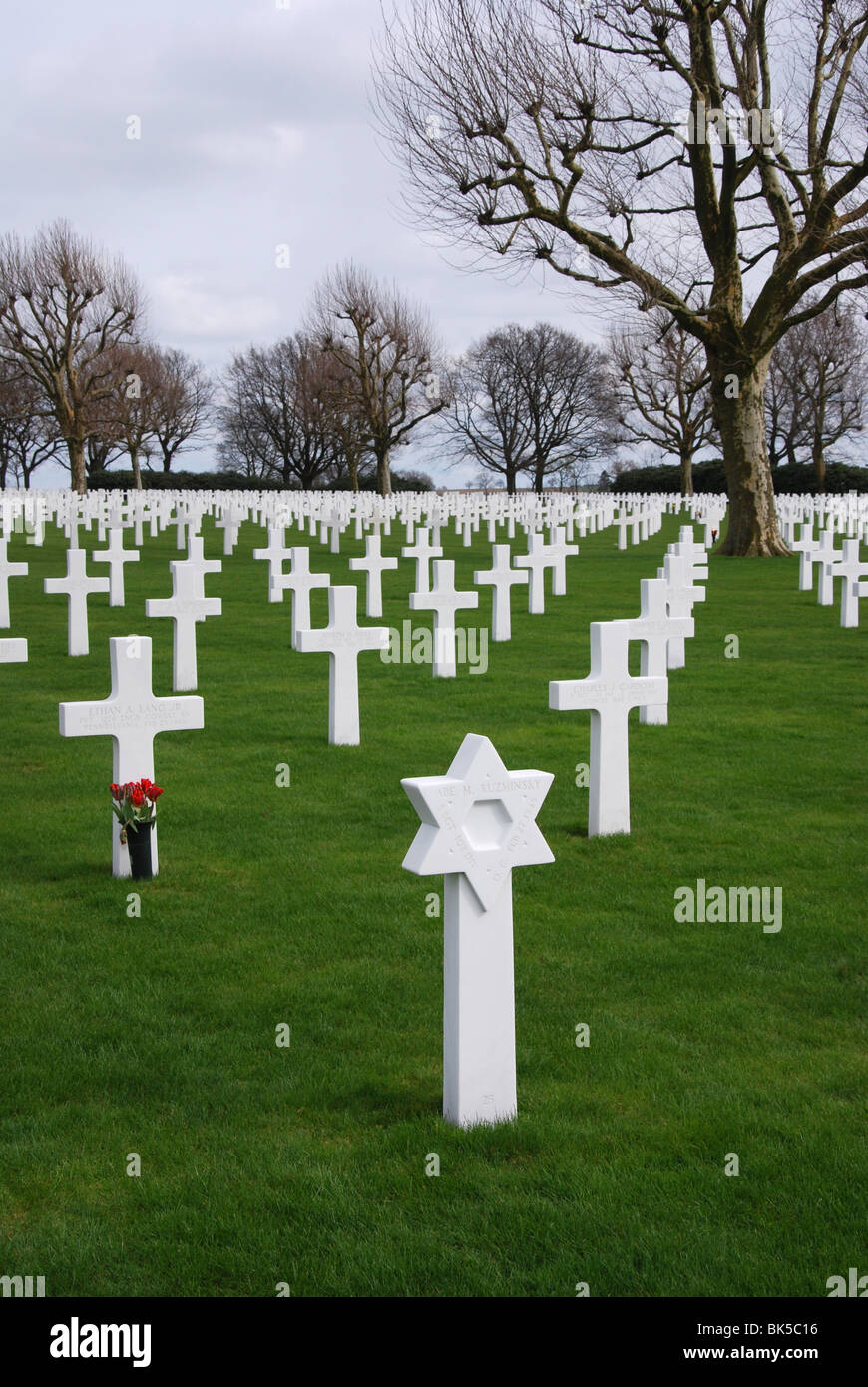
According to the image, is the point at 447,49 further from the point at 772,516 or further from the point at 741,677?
the point at 741,677

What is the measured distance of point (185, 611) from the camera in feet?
34.6

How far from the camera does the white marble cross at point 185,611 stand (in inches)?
411

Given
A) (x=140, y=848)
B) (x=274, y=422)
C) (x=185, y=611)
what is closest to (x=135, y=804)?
(x=140, y=848)

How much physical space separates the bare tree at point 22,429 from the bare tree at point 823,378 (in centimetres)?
2912

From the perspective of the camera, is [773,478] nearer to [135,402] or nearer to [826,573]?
[135,402]

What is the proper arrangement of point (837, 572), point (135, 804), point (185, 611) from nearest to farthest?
1. point (135, 804)
2. point (185, 611)
3. point (837, 572)

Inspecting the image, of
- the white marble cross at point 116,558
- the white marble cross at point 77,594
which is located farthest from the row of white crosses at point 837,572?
the white marble cross at point 116,558

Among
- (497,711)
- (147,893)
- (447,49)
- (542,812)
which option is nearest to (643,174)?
(447,49)

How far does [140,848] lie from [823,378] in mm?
50897

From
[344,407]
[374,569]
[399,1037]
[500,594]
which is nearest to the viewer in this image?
[399,1037]

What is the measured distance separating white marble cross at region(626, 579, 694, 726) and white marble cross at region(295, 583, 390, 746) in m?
1.71

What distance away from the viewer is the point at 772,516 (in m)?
25.1

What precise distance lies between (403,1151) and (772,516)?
23.0 meters

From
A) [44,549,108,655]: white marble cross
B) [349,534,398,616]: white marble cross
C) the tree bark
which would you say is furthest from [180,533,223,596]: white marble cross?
the tree bark
